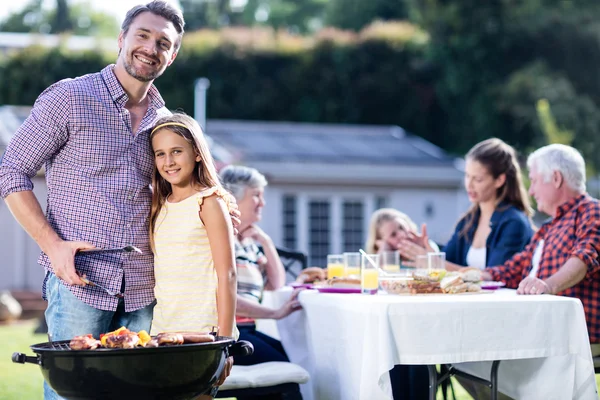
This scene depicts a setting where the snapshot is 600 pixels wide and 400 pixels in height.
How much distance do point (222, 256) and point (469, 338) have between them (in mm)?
1089

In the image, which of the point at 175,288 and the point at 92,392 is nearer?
the point at 92,392

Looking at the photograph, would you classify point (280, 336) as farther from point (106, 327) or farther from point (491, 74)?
point (491, 74)

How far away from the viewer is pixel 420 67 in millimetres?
26172

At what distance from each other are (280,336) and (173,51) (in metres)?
2.17

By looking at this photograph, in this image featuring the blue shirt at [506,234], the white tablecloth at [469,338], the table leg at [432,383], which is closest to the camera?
the white tablecloth at [469,338]

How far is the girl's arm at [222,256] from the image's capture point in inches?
129

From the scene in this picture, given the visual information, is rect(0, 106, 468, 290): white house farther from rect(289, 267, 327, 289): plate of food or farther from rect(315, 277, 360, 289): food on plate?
rect(315, 277, 360, 289): food on plate

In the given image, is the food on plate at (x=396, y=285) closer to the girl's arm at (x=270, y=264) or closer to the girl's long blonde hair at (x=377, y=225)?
the girl's arm at (x=270, y=264)

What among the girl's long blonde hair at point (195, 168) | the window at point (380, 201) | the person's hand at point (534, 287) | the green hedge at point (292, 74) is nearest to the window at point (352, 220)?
the window at point (380, 201)

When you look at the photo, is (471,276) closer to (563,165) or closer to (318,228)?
(563,165)

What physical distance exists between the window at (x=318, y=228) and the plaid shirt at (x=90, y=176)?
12941mm

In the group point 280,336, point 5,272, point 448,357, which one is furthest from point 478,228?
point 5,272

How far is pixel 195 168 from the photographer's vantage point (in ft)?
11.4

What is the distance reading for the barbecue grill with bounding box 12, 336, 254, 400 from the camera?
2.78m
